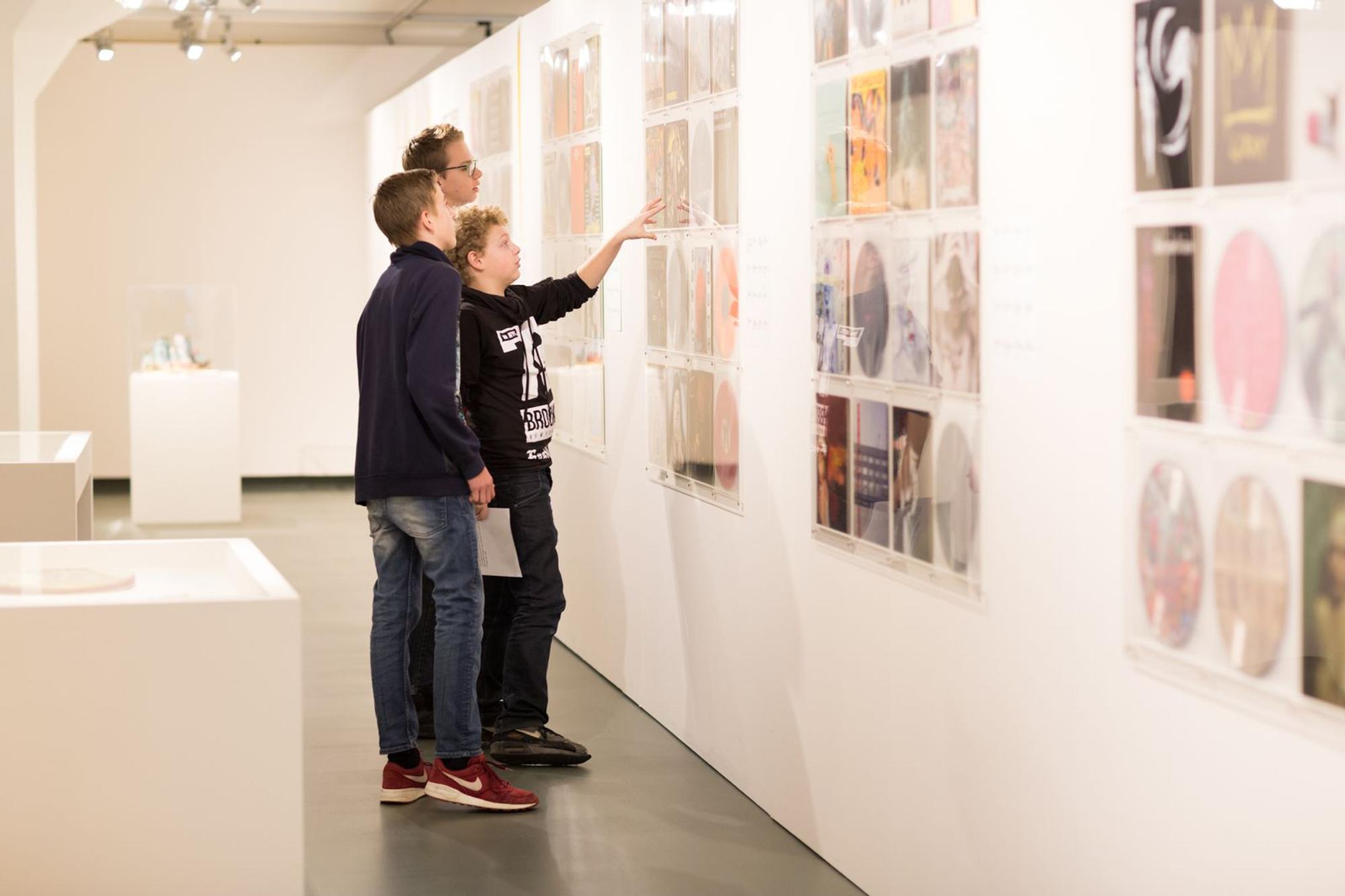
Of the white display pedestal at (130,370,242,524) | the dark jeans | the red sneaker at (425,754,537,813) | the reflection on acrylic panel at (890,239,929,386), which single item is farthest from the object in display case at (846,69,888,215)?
the white display pedestal at (130,370,242,524)

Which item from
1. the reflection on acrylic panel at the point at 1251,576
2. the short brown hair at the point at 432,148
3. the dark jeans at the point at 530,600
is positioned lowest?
the dark jeans at the point at 530,600

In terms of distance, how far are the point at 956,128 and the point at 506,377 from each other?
6.06 ft

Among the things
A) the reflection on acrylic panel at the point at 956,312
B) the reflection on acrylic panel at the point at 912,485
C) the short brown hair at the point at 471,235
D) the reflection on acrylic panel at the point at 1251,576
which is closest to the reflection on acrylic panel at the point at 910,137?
the reflection on acrylic panel at the point at 956,312

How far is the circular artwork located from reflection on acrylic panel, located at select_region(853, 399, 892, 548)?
0.28 ft

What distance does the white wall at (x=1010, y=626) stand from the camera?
87.1 inches

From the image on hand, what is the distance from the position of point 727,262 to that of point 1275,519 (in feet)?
7.13

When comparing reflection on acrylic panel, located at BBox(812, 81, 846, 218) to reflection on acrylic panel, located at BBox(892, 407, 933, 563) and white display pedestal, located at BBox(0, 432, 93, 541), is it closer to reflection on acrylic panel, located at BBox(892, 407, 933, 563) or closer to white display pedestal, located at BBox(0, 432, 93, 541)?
reflection on acrylic panel, located at BBox(892, 407, 933, 563)

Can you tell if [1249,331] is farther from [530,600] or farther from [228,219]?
[228,219]

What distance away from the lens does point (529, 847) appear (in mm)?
3686

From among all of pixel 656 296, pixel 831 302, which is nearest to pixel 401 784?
pixel 656 296

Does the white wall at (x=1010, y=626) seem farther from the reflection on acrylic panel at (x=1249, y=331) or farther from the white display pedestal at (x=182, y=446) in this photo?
the white display pedestal at (x=182, y=446)

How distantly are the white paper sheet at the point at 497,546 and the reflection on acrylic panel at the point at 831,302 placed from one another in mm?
1170

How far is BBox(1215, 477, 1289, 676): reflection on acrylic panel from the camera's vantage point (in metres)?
2.02

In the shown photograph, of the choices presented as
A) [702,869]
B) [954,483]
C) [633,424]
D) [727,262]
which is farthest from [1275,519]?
[633,424]
